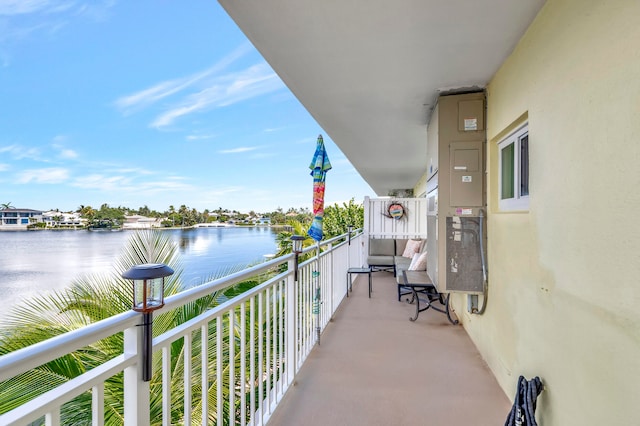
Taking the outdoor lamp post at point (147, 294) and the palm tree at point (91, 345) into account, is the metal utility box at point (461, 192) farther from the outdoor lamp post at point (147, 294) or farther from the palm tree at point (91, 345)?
the outdoor lamp post at point (147, 294)

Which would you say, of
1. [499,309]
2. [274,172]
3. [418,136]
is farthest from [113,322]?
[274,172]

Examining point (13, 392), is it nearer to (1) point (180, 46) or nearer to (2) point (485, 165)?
(2) point (485, 165)

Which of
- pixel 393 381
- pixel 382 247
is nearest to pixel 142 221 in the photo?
pixel 393 381

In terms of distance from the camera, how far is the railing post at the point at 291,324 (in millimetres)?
2438

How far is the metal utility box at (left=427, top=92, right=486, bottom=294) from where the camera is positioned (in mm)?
2885

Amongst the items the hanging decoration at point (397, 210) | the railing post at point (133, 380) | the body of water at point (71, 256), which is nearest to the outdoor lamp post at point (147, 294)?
the railing post at point (133, 380)

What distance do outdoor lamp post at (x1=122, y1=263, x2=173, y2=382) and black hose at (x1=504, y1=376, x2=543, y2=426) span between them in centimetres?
189

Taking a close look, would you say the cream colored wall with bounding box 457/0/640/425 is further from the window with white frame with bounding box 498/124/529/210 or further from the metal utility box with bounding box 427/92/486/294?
the metal utility box with bounding box 427/92/486/294

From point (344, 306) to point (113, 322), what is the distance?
4.01 metres

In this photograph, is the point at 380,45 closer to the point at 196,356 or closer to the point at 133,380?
the point at 133,380

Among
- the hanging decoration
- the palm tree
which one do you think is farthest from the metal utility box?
the hanging decoration

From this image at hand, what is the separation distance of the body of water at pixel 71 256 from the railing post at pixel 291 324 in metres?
1.36

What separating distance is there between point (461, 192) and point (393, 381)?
1728 mm

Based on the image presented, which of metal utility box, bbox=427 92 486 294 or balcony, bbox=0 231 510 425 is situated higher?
metal utility box, bbox=427 92 486 294
